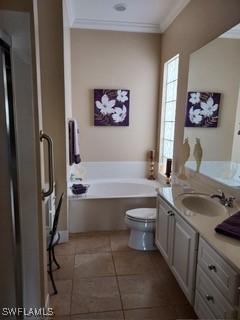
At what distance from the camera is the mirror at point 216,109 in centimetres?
197

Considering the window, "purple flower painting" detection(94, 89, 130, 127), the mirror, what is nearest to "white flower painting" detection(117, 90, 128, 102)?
"purple flower painting" detection(94, 89, 130, 127)

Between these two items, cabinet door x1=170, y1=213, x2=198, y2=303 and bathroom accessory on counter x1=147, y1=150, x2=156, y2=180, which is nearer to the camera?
cabinet door x1=170, y1=213, x2=198, y2=303

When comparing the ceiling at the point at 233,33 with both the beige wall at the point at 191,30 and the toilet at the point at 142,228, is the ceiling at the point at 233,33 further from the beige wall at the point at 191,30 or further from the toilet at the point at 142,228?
the toilet at the point at 142,228

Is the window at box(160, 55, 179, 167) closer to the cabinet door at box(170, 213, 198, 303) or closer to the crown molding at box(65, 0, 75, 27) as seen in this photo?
the crown molding at box(65, 0, 75, 27)

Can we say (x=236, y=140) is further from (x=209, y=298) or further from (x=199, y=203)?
(x=209, y=298)

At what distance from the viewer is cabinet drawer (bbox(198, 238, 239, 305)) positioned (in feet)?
3.76

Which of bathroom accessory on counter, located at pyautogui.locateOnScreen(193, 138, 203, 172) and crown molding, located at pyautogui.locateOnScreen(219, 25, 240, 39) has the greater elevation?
crown molding, located at pyautogui.locateOnScreen(219, 25, 240, 39)

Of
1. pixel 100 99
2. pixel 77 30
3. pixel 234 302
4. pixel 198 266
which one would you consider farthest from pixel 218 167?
pixel 77 30

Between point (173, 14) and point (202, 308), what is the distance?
10.5ft

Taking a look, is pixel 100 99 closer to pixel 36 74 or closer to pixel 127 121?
pixel 127 121

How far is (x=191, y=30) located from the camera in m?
2.56

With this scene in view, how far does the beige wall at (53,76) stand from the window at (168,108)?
1.53 metres

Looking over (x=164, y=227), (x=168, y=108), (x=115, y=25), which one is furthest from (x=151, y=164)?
(x=115, y=25)

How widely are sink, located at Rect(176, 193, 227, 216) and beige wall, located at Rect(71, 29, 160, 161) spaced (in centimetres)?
183
